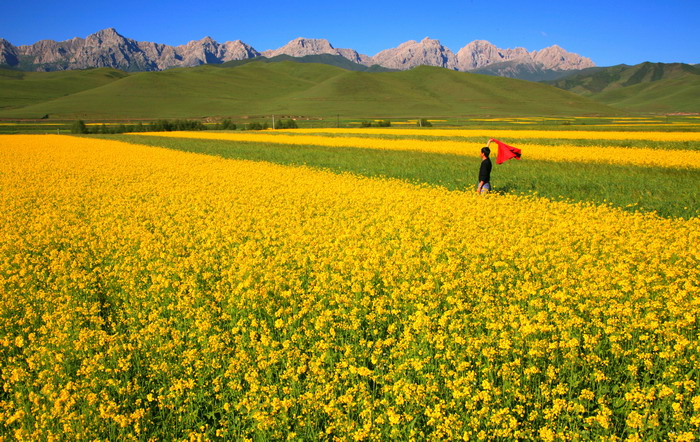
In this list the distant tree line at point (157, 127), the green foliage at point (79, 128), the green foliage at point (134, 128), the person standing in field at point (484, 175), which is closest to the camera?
the person standing in field at point (484, 175)

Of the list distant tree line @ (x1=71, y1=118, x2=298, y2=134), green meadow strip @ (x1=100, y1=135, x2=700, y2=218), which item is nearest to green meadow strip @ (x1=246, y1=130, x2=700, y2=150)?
green meadow strip @ (x1=100, y1=135, x2=700, y2=218)

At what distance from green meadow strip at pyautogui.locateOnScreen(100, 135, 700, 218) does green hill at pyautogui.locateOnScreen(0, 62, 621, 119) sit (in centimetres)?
9836

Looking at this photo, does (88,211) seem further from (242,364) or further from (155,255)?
(242,364)

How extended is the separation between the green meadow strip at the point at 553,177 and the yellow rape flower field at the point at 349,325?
3.25 m

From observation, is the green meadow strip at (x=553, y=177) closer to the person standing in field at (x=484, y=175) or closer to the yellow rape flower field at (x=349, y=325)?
the person standing in field at (x=484, y=175)

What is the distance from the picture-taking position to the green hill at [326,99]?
440 ft

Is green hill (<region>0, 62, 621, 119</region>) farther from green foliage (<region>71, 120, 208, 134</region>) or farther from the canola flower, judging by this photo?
the canola flower

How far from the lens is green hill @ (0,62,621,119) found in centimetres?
13412

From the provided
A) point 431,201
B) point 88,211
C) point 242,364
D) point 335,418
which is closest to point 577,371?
point 335,418

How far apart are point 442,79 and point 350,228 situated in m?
195

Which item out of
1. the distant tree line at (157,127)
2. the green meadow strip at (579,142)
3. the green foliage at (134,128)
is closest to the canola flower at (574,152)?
the green meadow strip at (579,142)

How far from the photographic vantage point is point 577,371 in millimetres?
4891

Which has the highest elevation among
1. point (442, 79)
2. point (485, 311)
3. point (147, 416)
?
point (442, 79)

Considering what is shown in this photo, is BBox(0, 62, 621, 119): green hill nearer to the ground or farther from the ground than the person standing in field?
farther from the ground
